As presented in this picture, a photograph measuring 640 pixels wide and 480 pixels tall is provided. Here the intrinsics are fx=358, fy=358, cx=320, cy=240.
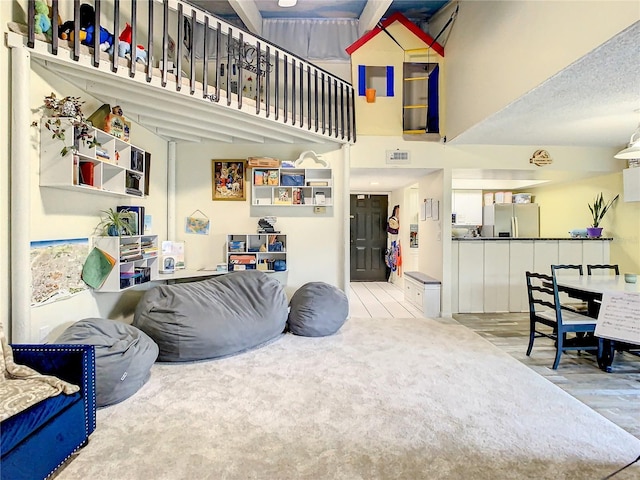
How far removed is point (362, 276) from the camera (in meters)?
8.55

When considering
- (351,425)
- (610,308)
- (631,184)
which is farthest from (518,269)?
(351,425)

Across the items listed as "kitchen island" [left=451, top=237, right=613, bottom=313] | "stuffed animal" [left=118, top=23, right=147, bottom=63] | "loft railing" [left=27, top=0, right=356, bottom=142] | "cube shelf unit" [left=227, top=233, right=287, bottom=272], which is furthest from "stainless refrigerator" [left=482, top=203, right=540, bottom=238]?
"stuffed animal" [left=118, top=23, right=147, bottom=63]

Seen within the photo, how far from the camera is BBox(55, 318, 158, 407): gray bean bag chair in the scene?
7.79 ft

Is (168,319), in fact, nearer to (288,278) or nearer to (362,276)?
(288,278)

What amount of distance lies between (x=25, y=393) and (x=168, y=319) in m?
1.46

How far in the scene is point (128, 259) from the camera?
131 inches

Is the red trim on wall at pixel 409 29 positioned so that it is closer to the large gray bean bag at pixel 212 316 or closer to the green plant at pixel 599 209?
the green plant at pixel 599 209

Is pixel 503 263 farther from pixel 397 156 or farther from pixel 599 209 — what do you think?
pixel 397 156

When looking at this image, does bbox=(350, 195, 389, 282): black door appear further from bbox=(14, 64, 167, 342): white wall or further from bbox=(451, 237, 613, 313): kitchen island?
bbox=(14, 64, 167, 342): white wall

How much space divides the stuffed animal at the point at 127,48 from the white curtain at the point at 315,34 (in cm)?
329

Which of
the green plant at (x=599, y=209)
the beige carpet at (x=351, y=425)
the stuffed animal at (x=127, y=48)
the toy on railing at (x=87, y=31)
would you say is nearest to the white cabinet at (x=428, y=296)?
the beige carpet at (x=351, y=425)

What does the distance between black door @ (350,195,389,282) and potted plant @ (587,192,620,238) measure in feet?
13.2

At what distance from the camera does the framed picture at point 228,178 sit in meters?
4.82

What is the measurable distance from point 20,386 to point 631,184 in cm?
666
